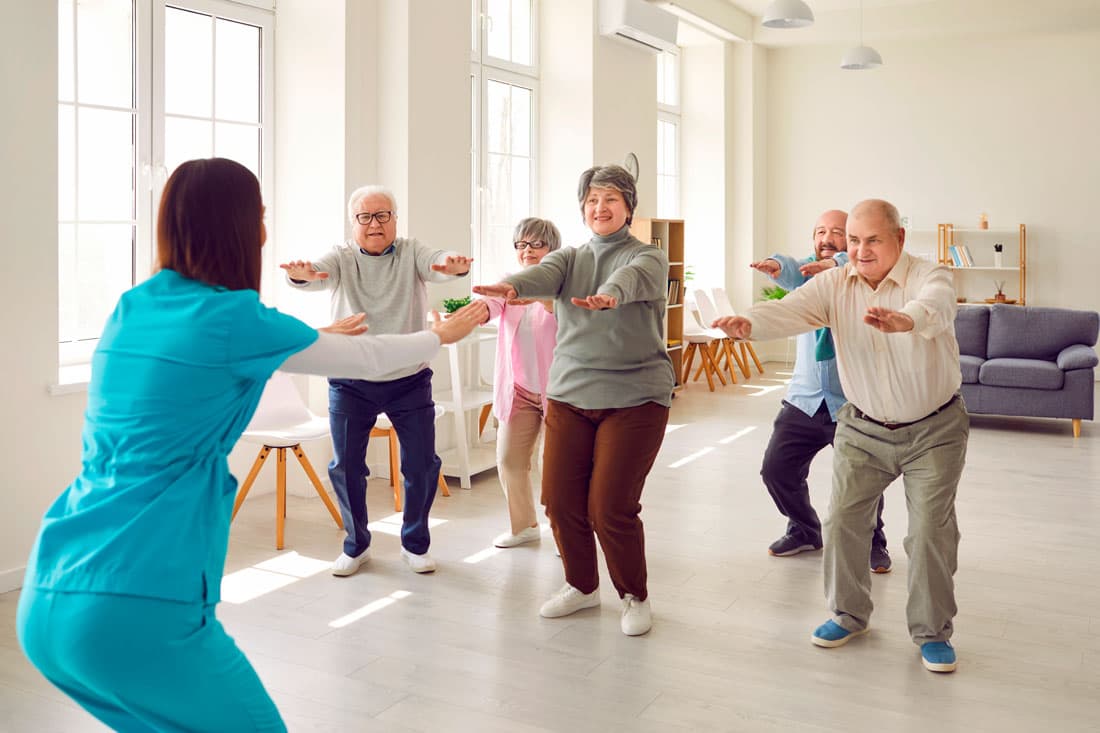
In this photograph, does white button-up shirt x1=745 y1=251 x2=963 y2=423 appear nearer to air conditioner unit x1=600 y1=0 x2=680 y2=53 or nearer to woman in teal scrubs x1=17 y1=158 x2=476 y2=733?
woman in teal scrubs x1=17 y1=158 x2=476 y2=733

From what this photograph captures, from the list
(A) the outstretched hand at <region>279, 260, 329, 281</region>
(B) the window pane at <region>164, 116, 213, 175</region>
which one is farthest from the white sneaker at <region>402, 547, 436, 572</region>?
(B) the window pane at <region>164, 116, 213, 175</region>

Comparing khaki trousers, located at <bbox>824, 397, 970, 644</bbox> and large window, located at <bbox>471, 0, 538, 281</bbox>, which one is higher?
large window, located at <bbox>471, 0, 538, 281</bbox>

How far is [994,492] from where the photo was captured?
5910 mm

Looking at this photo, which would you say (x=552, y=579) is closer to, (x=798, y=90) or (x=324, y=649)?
(x=324, y=649)

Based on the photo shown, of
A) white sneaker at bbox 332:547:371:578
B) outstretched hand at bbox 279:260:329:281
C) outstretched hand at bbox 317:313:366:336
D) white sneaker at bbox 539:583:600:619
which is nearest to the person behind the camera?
outstretched hand at bbox 317:313:366:336

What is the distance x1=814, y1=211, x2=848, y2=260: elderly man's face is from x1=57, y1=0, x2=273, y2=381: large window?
10.3 ft

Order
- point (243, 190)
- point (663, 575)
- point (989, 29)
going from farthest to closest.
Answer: point (989, 29)
point (663, 575)
point (243, 190)

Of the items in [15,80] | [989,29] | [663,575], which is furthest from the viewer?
[989,29]

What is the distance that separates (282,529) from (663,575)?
1707 millimetres

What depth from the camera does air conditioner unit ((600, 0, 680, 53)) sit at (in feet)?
27.8

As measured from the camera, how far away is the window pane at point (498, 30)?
7.98m

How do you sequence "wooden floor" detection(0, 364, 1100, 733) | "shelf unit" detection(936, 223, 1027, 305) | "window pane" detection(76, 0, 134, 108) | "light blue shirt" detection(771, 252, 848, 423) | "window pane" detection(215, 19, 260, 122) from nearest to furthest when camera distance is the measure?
"wooden floor" detection(0, 364, 1100, 733)
"light blue shirt" detection(771, 252, 848, 423)
"window pane" detection(76, 0, 134, 108)
"window pane" detection(215, 19, 260, 122)
"shelf unit" detection(936, 223, 1027, 305)

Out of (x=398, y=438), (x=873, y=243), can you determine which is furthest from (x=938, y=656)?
(x=398, y=438)

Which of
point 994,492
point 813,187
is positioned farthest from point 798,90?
point 994,492
